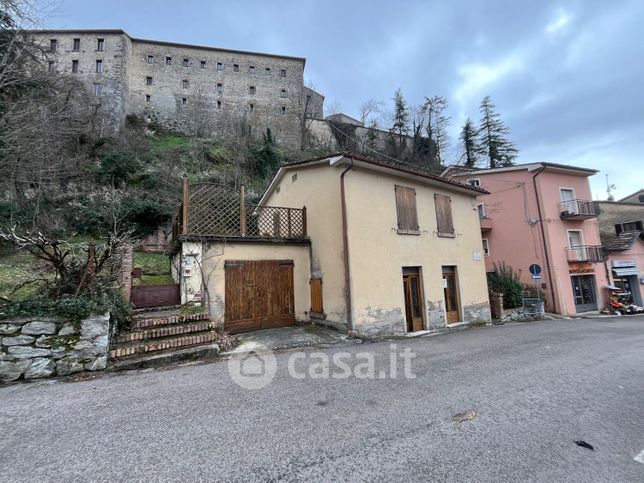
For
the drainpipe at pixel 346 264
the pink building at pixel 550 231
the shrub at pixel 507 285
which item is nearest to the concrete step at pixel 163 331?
the drainpipe at pixel 346 264

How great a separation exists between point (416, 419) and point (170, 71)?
134ft

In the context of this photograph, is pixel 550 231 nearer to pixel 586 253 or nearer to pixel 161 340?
pixel 586 253

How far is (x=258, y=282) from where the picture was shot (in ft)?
26.8

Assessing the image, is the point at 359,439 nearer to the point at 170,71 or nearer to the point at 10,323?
the point at 10,323

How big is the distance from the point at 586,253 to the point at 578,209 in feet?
8.34

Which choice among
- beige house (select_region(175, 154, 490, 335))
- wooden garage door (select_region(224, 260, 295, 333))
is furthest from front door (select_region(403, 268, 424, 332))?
wooden garage door (select_region(224, 260, 295, 333))

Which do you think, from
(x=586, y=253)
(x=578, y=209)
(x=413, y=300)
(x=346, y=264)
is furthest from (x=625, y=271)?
(x=346, y=264)

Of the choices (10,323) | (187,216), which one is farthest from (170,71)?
(10,323)

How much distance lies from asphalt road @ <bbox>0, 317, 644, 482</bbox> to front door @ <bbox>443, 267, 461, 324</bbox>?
5.16 meters

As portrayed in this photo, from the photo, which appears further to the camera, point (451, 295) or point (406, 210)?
point (451, 295)

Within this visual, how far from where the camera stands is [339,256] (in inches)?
322

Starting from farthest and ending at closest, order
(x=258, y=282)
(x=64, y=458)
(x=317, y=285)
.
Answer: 1. (x=317, y=285)
2. (x=258, y=282)
3. (x=64, y=458)

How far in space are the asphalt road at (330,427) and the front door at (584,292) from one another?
13898mm

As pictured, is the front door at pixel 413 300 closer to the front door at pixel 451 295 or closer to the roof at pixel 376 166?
the front door at pixel 451 295
